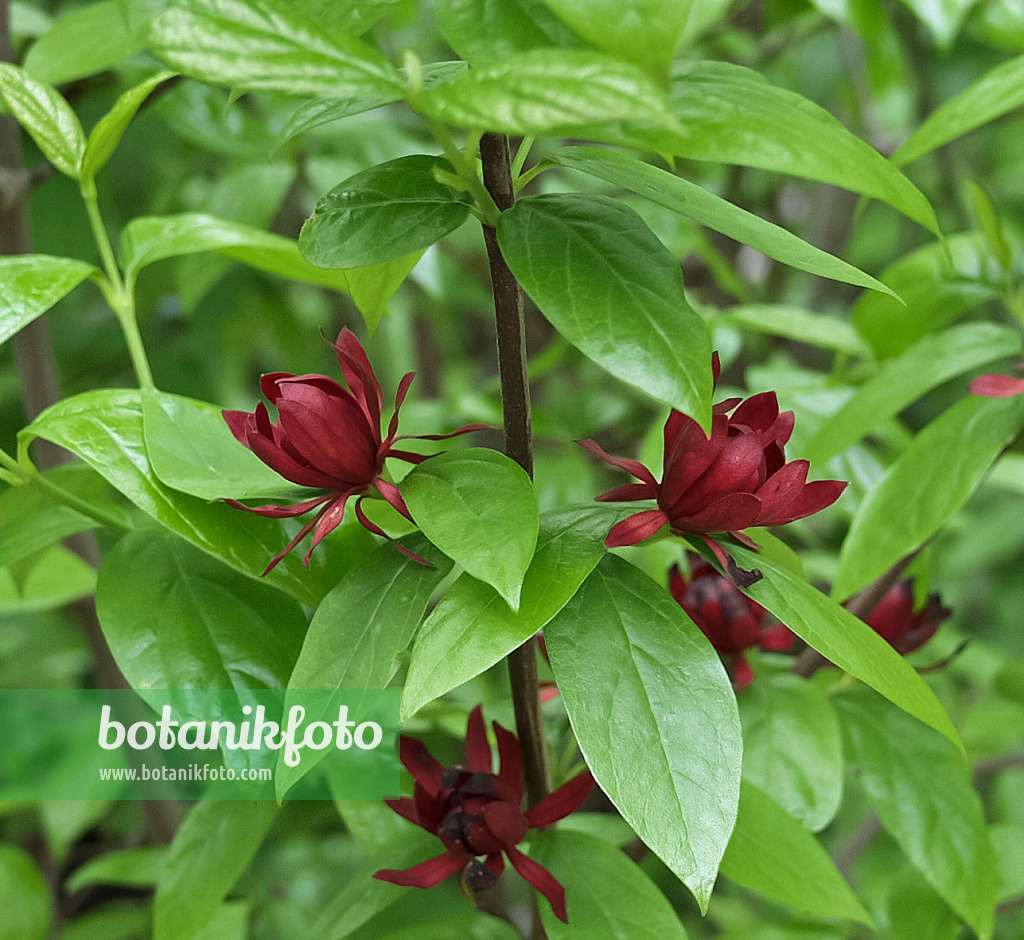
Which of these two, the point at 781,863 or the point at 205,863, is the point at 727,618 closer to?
the point at 781,863

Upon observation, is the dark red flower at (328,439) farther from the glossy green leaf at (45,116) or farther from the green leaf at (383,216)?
the glossy green leaf at (45,116)

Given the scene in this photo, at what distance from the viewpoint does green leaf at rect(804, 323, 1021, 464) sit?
0.43 m

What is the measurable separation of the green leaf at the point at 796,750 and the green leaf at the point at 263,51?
306 millimetres

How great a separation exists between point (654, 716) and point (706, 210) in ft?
0.43

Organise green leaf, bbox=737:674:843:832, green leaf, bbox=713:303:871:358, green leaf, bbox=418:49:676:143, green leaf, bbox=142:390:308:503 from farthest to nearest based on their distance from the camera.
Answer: green leaf, bbox=713:303:871:358
green leaf, bbox=737:674:843:832
green leaf, bbox=142:390:308:503
green leaf, bbox=418:49:676:143

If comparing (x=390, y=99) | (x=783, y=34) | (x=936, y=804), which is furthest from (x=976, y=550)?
(x=390, y=99)

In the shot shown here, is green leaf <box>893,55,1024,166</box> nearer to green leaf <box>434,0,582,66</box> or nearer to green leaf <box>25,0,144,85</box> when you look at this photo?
green leaf <box>434,0,582,66</box>

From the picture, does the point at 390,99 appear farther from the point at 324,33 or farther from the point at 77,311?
the point at 77,311

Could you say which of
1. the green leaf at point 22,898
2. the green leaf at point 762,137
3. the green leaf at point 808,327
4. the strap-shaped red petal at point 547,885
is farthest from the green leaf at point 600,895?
the green leaf at point 22,898

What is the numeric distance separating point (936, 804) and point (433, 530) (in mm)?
295

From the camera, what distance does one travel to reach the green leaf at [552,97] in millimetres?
182

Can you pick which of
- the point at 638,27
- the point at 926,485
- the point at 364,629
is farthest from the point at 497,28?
the point at 926,485

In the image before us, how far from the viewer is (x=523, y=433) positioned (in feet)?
0.95

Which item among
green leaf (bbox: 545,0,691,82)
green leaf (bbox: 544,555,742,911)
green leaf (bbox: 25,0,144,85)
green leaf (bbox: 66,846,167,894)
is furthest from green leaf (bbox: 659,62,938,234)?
green leaf (bbox: 66,846,167,894)
